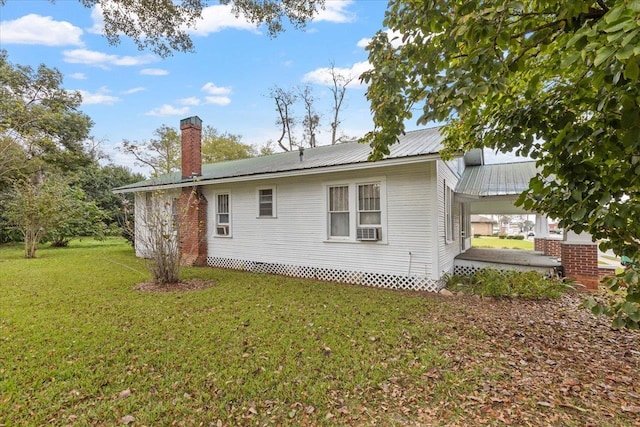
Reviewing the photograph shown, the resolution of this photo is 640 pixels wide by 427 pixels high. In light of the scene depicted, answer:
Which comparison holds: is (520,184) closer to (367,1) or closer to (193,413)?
(367,1)

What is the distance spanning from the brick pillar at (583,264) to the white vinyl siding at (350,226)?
3.75 m

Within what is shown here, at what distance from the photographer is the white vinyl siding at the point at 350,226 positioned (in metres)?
7.47

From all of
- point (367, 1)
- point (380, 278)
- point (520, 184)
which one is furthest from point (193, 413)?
point (520, 184)

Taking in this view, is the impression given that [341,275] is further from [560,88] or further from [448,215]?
[560,88]

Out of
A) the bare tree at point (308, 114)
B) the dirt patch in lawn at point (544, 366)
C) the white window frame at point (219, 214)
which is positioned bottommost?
the dirt patch in lawn at point (544, 366)

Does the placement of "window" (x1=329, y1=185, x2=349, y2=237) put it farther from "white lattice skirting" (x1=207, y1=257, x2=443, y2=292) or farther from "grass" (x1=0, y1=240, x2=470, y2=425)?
"grass" (x1=0, y1=240, x2=470, y2=425)

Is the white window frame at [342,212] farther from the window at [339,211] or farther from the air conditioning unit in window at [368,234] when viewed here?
the air conditioning unit in window at [368,234]

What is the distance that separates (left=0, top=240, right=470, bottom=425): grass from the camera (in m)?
3.00

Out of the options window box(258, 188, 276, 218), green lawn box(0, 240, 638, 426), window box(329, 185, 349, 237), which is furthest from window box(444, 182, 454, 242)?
window box(258, 188, 276, 218)

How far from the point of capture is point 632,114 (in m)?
1.81

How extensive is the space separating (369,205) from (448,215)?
2528 mm

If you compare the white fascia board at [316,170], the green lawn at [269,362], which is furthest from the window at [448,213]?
the green lawn at [269,362]

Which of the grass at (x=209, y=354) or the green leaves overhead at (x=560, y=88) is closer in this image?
the green leaves overhead at (x=560, y=88)

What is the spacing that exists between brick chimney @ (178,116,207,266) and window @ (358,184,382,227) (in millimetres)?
5661
